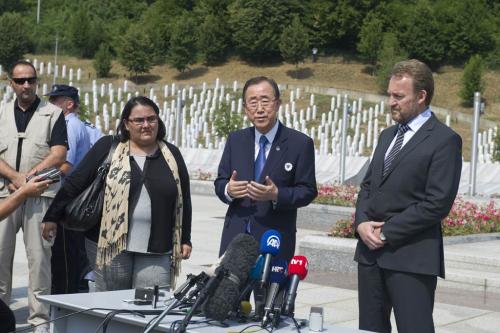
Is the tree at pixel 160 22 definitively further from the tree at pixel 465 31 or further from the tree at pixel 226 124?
the tree at pixel 226 124

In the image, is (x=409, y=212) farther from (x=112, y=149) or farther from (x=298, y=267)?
(x=112, y=149)

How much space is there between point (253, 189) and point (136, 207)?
29.7 inches

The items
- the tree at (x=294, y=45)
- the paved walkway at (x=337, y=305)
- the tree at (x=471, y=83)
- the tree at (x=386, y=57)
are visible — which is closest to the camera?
the paved walkway at (x=337, y=305)

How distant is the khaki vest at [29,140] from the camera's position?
593 centimetres

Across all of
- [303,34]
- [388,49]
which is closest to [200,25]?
[303,34]

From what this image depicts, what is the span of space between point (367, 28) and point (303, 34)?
228 inches

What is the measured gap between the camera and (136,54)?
2744 inches

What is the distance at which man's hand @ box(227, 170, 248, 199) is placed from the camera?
441 cm

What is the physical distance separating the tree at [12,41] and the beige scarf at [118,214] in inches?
2973

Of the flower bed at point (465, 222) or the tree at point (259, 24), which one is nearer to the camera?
the flower bed at point (465, 222)

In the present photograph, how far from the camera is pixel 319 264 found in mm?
9703

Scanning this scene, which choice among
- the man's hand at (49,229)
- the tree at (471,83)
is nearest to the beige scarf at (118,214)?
the man's hand at (49,229)

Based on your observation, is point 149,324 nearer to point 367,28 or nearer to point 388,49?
point 388,49

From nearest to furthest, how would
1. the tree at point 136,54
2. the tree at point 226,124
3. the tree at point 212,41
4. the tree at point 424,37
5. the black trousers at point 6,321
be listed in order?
the black trousers at point 6,321, the tree at point 226,124, the tree at point 136,54, the tree at point 424,37, the tree at point 212,41
